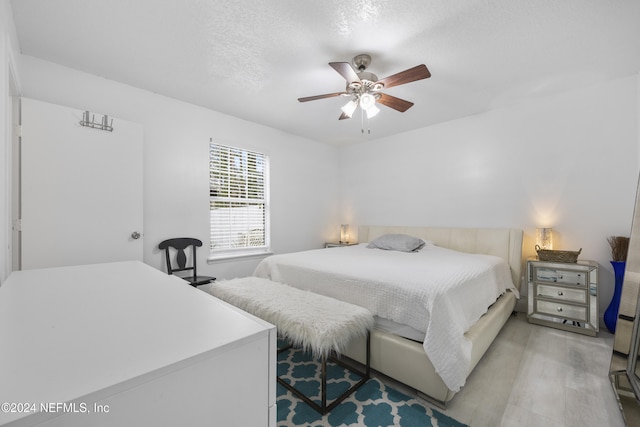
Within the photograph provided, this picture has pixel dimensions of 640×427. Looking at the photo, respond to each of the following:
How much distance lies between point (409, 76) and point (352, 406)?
2.27 metres

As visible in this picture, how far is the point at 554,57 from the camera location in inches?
90.1

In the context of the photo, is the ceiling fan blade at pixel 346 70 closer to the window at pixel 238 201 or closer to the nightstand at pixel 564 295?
the window at pixel 238 201

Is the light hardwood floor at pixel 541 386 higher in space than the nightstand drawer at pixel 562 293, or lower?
lower

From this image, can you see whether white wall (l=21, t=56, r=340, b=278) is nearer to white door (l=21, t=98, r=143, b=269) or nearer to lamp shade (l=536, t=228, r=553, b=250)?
white door (l=21, t=98, r=143, b=269)

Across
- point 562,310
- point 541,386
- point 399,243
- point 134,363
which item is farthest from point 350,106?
point 562,310

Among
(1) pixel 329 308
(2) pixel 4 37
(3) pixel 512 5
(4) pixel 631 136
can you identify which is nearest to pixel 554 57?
(3) pixel 512 5

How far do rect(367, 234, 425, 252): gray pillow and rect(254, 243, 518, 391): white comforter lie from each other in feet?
1.42

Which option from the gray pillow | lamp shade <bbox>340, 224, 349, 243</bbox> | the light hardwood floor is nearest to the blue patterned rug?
the light hardwood floor

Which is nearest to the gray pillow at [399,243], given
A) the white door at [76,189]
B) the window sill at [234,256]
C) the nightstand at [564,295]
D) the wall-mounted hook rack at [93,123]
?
the nightstand at [564,295]

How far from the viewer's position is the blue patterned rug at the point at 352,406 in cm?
153

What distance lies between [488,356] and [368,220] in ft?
9.15

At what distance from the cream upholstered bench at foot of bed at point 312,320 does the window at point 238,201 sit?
1.53 metres

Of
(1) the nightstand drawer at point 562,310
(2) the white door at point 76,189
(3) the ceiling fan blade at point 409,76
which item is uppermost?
Result: (3) the ceiling fan blade at point 409,76

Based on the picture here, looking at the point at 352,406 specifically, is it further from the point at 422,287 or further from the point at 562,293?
the point at 562,293
